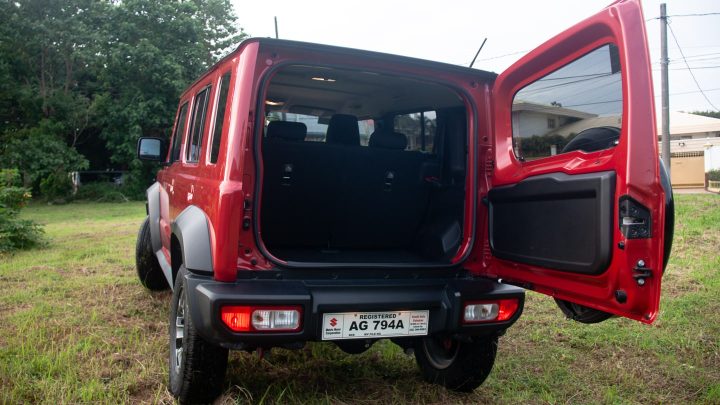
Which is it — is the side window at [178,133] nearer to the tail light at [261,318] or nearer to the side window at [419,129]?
the side window at [419,129]

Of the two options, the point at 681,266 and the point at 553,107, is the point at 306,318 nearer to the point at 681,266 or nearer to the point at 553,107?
the point at 553,107

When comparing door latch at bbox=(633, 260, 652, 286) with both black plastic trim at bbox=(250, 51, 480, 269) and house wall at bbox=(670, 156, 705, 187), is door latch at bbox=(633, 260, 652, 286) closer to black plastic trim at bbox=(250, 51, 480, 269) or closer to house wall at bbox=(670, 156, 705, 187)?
black plastic trim at bbox=(250, 51, 480, 269)

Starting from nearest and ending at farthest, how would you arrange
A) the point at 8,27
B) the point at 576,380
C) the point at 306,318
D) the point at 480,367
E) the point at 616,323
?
the point at 306,318
the point at 480,367
the point at 576,380
the point at 616,323
the point at 8,27

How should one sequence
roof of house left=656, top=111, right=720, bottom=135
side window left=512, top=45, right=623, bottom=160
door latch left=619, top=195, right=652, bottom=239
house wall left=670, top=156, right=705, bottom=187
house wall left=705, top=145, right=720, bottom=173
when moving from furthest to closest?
1. roof of house left=656, top=111, right=720, bottom=135
2. house wall left=705, top=145, right=720, bottom=173
3. house wall left=670, top=156, right=705, bottom=187
4. side window left=512, top=45, right=623, bottom=160
5. door latch left=619, top=195, right=652, bottom=239

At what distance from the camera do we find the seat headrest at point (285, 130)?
3.49 meters

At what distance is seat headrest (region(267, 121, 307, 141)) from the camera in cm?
349

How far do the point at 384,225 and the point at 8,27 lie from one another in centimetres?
1949

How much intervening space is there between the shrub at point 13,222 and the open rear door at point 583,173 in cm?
708

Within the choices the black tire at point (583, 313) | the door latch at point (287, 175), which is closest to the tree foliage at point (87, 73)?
the door latch at point (287, 175)

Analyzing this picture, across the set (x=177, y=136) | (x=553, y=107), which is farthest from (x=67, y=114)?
(x=553, y=107)

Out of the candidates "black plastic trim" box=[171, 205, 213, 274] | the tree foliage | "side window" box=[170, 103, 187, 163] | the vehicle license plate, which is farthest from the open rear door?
the tree foliage

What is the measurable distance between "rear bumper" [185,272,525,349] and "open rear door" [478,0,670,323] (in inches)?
12.1

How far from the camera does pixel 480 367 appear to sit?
10.3 feet

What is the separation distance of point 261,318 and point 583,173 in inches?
58.2
